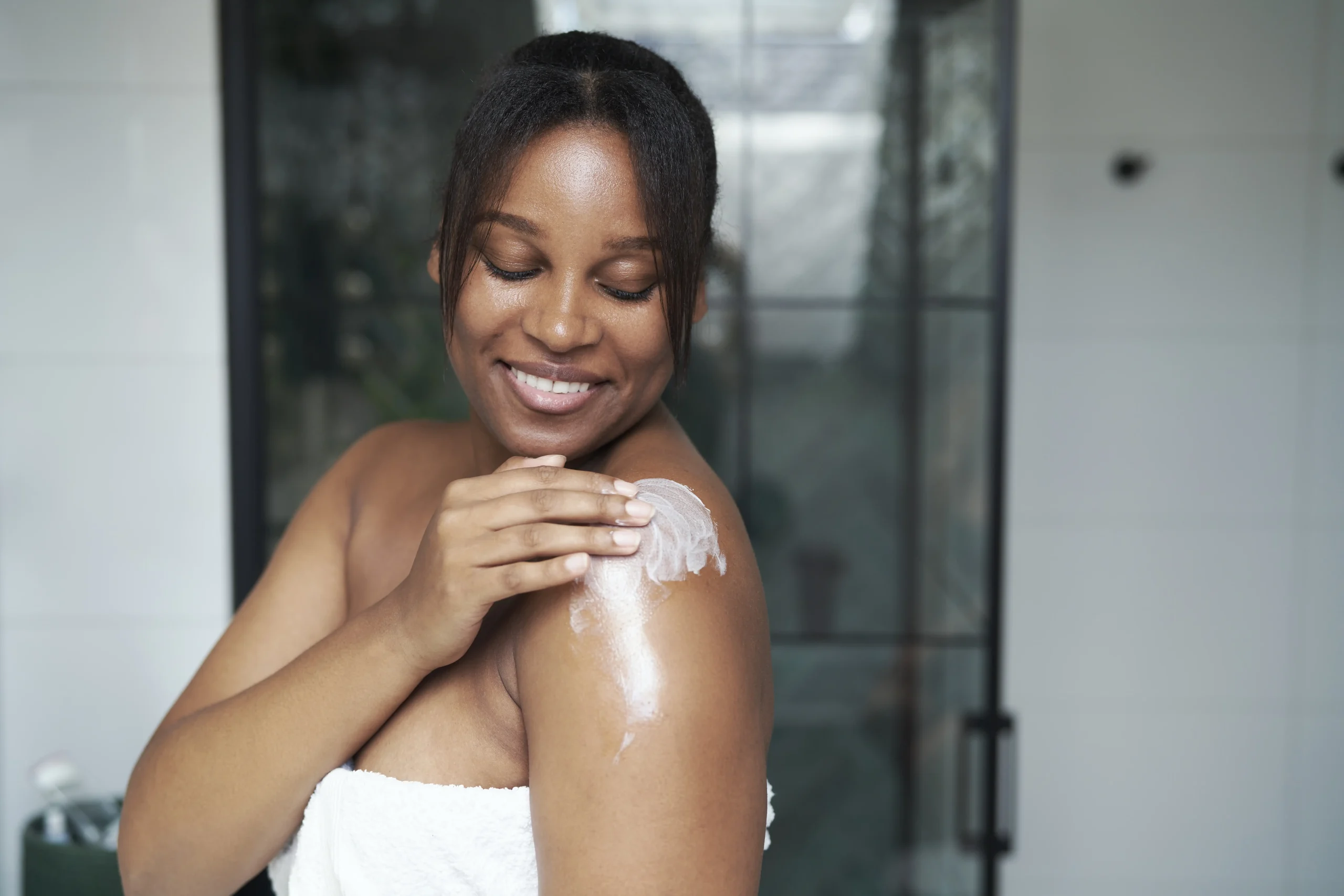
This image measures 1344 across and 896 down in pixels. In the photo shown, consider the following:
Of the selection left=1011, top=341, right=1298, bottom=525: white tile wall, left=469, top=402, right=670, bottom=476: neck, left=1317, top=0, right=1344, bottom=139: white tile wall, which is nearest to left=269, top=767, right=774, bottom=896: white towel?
left=469, top=402, right=670, bottom=476: neck

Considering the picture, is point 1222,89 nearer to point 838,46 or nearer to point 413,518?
point 838,46

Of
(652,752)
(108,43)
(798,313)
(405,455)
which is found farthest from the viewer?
(798,313)

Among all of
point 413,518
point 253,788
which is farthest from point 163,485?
point 253,788

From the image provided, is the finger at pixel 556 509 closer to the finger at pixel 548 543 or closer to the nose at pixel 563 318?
the finger at pixel 548 543

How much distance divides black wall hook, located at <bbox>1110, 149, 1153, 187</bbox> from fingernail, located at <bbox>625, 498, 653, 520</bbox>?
1.65 metres

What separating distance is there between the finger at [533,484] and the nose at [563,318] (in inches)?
3.6

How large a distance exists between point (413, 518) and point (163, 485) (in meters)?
1.14

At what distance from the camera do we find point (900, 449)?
6.17ft

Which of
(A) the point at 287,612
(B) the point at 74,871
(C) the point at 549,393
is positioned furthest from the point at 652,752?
(B) the point at 74,871

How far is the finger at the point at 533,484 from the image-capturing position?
56 cm

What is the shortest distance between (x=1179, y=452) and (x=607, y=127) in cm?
170

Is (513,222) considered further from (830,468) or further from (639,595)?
(830,468)

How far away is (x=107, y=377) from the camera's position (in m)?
1.77

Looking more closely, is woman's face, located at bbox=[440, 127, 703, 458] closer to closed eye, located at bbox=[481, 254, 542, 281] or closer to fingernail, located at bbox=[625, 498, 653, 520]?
closed eye, located at bbox=[481, 254, 542, 281]
